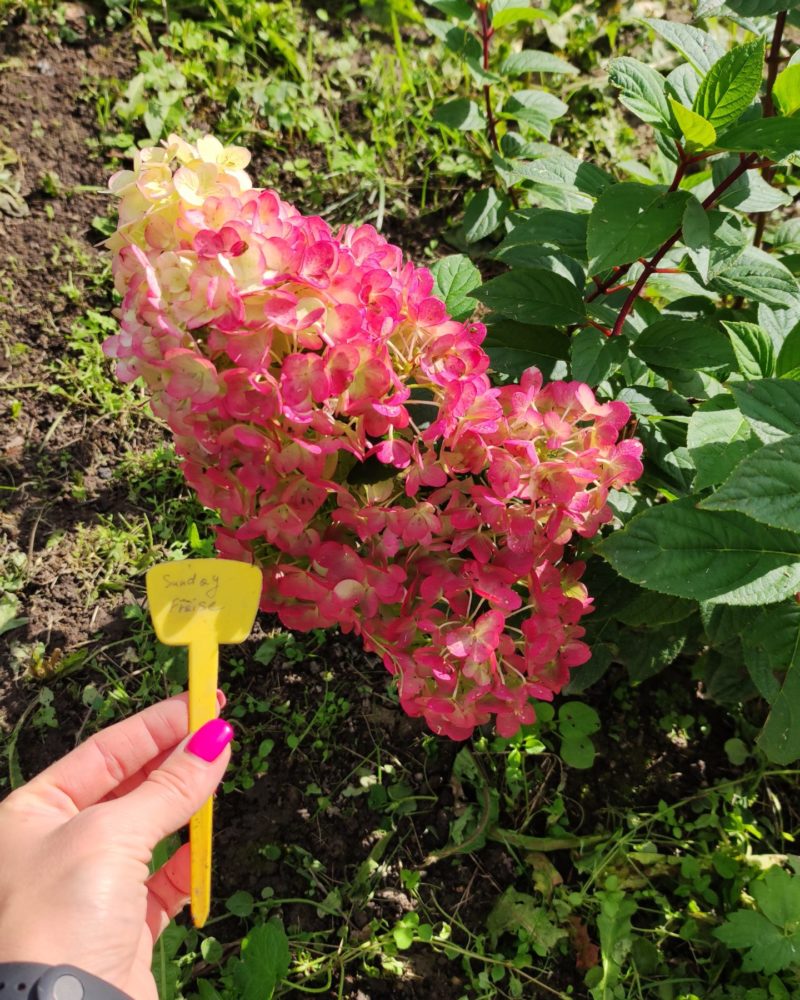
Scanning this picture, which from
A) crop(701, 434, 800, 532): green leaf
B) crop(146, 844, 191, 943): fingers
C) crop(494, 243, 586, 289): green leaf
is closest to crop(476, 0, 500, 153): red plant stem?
crop(494, 243, 586, 289): green leaf

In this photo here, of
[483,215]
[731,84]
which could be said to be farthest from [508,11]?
[731,84]

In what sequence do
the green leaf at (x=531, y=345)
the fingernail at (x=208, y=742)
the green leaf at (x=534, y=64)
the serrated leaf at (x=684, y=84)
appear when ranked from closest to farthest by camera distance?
the fingernail at (x=208, y=742), the serrated leaf at (x=684, y=84), the green leaf at (x=531, y=345), the green leaf at (x=534, y=64)

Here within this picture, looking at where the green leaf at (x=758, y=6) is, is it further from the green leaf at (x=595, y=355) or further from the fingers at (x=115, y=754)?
the fingers at (x=115, y=754)

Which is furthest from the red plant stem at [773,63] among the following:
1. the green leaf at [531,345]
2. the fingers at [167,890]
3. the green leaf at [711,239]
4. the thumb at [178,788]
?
the fingers at [167,890]

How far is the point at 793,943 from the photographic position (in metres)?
1.71

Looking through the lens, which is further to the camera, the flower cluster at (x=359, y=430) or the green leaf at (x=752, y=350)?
the green leaf at (x=752, y=350)

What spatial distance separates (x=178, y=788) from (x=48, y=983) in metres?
0.28

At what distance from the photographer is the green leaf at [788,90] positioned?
4.11 ft

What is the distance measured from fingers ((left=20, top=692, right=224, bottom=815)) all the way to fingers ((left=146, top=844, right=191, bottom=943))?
181 mm

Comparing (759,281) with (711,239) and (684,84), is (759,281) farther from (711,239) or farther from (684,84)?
(684,84)

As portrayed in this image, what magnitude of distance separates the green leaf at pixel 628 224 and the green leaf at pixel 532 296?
22 cm

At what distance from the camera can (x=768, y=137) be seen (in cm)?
118

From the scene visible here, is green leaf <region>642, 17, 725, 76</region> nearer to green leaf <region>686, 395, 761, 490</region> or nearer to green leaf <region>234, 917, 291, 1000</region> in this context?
green leaf <region>686, 395, 761, 490</region>

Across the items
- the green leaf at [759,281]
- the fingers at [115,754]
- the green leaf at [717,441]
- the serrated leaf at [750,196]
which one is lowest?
the fingers at [115,754]
